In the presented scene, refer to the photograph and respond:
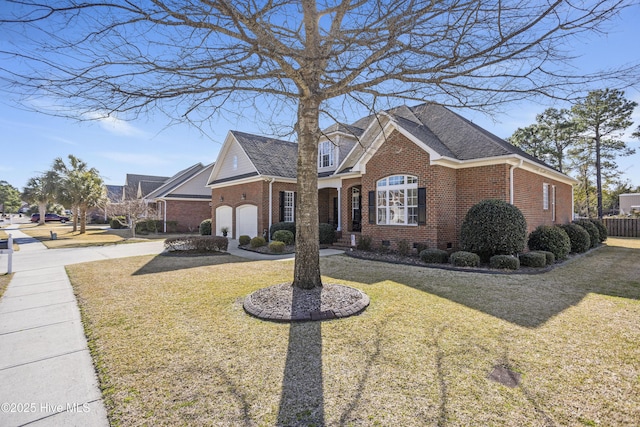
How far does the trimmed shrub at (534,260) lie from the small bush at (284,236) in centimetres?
968

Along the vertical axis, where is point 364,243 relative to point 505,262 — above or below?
above

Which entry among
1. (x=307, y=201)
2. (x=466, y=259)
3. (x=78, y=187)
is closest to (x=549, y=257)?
(x=466, y=259)

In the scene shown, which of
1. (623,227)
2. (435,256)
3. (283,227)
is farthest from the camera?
(623,227)

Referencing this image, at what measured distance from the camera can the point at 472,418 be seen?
8.63ft

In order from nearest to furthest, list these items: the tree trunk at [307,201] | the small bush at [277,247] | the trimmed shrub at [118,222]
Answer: the tree trunk at [307,201] → the small bush at [277,247] → the trimmed shrub at [118,222]

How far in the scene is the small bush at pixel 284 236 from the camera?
15.3 metres

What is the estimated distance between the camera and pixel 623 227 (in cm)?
2267

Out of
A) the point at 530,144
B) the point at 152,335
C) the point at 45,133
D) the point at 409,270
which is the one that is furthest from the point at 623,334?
the point at 530,144

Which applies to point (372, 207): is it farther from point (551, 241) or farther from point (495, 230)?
point (551, 241)

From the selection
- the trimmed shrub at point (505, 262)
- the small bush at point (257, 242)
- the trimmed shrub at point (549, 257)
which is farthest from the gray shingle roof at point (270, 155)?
the trimmed shrub at point (549, 257)

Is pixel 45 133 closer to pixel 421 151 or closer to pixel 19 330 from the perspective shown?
pixel 19 330

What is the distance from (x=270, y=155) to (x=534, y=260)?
600 inches

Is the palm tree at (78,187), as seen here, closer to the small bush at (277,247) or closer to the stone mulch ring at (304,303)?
the small bush at (277,247)

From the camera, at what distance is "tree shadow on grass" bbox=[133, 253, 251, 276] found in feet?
32.4
